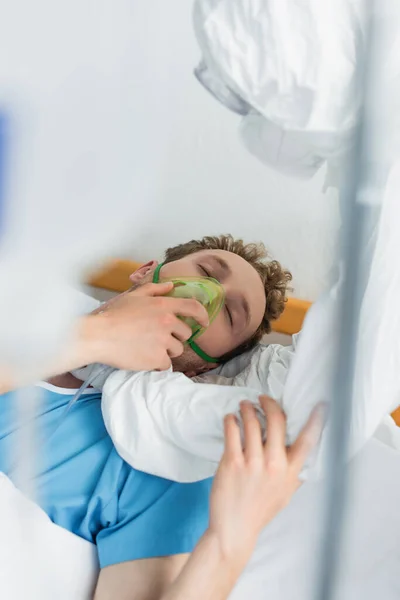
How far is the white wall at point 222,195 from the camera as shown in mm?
617

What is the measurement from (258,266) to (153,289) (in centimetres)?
28

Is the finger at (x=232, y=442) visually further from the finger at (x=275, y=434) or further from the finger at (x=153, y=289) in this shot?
the finger at (x=153, y=289)

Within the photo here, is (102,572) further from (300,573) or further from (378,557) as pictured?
(378,557)

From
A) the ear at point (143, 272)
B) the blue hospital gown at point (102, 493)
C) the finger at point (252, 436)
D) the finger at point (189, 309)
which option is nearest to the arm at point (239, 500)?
the finger at point (252, 436)

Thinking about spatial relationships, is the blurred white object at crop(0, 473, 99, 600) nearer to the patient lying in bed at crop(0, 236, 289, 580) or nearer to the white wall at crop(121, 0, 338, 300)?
the patient lying in bed at crop(0, 236, 289, 580)

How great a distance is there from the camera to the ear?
1044 millimetres

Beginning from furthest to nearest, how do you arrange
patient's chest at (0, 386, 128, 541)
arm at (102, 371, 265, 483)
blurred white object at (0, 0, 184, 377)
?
patient's chest at (0, 386, 128, 541), arm at (102, 371, 265, 483), blurred white object at (0, 0, 184, 377)

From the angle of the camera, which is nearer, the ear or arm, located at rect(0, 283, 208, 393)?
arm, located at rect(0, 283, 208, 393)

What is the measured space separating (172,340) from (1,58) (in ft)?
1.68

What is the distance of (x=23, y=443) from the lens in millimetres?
703

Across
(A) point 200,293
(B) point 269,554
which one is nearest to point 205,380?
(A) point 200,293

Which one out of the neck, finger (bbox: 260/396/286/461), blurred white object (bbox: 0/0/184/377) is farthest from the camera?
the neck

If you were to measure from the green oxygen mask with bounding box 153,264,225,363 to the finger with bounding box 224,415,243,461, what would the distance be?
0.27 m

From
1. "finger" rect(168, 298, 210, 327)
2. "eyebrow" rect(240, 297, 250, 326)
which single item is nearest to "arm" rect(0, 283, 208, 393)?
"finger" rect(168, 298, 210, 327)
